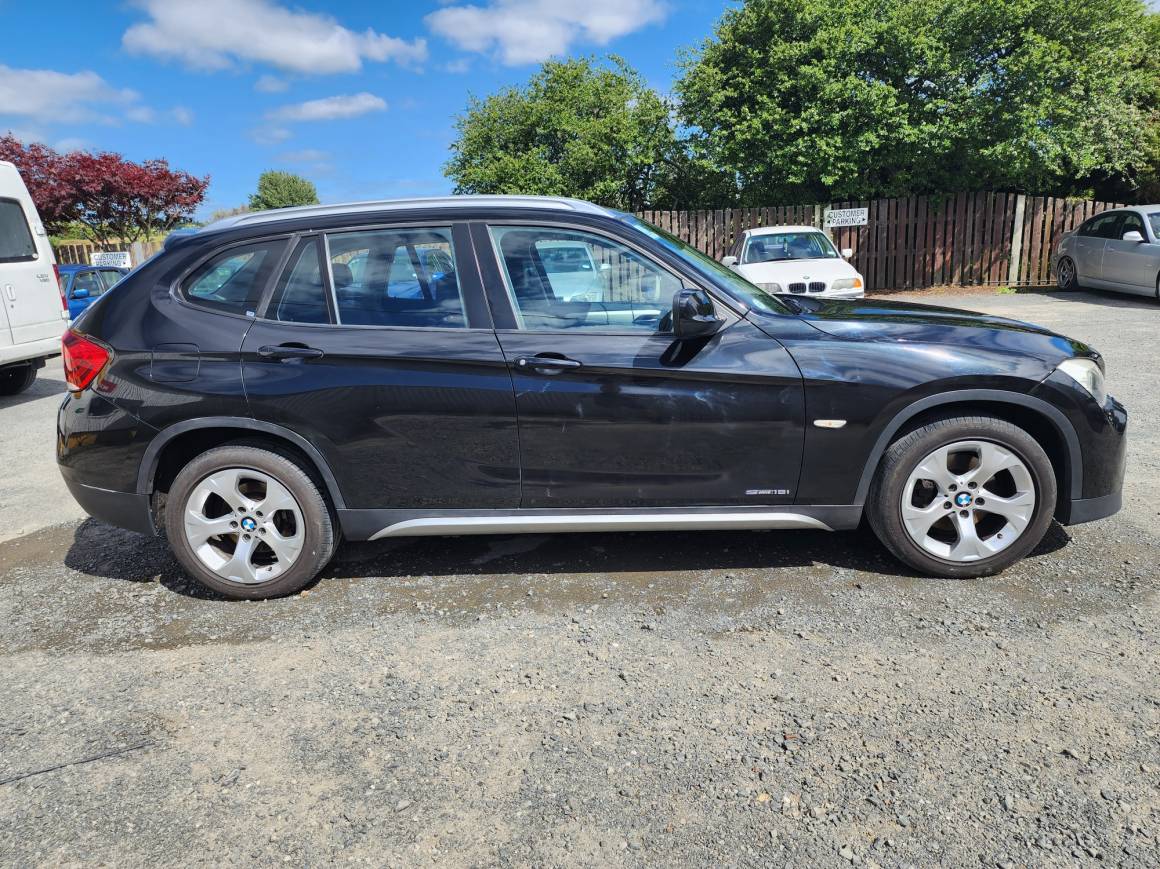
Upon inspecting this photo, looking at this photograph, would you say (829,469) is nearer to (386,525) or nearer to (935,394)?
(935,394)

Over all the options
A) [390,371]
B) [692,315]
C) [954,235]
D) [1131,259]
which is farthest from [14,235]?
[954,235]

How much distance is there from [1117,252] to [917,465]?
13.5 meters

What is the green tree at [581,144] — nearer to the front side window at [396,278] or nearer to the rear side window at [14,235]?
the rear side window at [14,235]

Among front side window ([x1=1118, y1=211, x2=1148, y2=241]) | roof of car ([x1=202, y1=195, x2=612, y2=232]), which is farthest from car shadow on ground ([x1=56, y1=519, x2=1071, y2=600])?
front side window ([x1=1118, y1=211, x2=1148, y2=241])

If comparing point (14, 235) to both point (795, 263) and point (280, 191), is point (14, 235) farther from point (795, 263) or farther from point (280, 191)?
point (280, 191)

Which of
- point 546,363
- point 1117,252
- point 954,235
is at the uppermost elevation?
point 546,363

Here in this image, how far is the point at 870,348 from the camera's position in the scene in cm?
346

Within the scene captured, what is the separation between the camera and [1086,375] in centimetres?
356

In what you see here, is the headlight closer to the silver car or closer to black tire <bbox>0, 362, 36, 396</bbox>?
black tire <bbox>0, 362, 36, 396</bbox>

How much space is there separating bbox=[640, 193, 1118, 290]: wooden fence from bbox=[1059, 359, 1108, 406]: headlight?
15994 mm

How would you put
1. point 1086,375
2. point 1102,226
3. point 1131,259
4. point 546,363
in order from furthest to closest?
1. point 1102,226
2. point 1131,259
3. point 1086,375
4. point 546,363

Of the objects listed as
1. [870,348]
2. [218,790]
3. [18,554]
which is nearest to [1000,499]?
[870,348]

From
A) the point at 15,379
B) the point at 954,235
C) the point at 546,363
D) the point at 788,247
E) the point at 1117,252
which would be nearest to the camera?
the point at 546,363

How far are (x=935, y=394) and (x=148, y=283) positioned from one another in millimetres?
3588
